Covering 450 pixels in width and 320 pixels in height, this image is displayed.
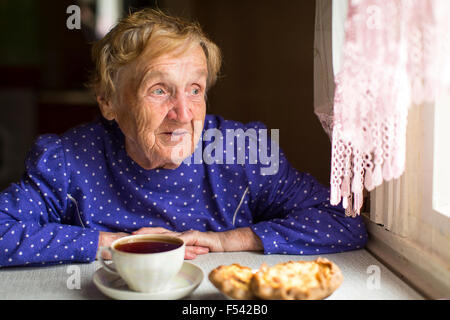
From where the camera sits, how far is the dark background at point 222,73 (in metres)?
2.09

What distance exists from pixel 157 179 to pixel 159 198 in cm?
5

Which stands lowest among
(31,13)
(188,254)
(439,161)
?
(188,254)

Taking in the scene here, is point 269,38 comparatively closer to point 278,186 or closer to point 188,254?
point 278,186

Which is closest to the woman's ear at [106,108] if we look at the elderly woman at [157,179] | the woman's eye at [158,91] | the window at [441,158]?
the elderly woman at [157,179]

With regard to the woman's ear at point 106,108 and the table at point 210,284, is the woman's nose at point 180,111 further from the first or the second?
the table at point 210,284

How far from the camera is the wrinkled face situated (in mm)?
1251

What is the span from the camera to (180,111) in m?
1.24

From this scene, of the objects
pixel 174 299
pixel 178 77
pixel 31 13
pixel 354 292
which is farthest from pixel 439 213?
pixel 31 13

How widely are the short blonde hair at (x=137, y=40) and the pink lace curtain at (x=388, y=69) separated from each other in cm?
53

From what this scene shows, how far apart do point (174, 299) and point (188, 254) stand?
12.0 inches

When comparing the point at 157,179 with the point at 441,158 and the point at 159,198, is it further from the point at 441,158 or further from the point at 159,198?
the point at 441,158

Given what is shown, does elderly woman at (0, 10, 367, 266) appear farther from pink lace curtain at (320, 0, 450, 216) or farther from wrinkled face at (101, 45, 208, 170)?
pink lace curtain at (320, 0, 450, 216)

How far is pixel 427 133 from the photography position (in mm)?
983

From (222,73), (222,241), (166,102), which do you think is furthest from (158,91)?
(222,73)
